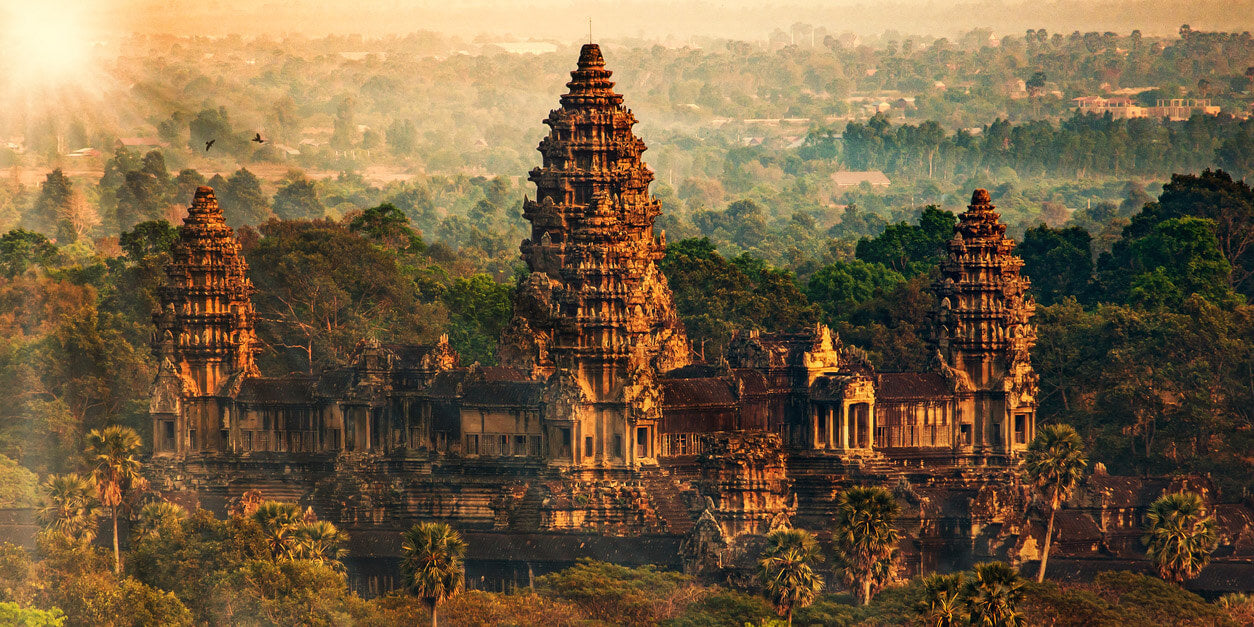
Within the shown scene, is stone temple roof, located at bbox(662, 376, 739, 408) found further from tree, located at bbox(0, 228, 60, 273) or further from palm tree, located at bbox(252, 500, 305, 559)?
tree, located at bbox(0, 228, 60, 273)

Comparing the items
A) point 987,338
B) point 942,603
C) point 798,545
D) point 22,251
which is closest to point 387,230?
point 22,251

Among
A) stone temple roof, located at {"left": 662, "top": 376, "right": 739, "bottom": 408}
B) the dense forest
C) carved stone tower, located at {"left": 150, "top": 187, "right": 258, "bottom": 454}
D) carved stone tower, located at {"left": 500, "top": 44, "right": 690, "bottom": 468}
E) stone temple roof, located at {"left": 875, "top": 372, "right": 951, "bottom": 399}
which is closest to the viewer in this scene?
the dense forest

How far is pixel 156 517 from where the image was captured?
109 metres

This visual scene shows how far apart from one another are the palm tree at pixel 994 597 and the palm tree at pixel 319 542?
78.2 feet

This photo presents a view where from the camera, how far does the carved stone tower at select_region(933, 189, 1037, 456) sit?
4843 inches

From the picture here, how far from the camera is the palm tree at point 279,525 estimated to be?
103438 mm

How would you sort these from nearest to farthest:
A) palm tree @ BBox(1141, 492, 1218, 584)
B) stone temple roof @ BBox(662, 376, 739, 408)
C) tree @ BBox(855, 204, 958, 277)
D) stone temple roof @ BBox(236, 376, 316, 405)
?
palm tree @ BBox(1141, 492, 1218, 584)
stone temple roof @ BBox(662, 376, 739, 408)
stone temple roof @ BBox(236, 376, 316, 405)
tree @ BBox(855, 204, 958, 277)

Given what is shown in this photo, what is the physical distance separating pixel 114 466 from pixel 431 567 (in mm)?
21051

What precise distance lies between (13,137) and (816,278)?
48095 mm

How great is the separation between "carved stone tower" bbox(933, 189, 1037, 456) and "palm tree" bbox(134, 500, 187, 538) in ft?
103

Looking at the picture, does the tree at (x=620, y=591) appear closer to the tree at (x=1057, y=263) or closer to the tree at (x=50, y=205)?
the tree at (x=50, y=205)

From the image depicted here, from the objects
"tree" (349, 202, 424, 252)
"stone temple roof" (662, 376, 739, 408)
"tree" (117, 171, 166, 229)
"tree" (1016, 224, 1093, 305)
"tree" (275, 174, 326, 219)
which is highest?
"tree" (275, 174, 326, 219)

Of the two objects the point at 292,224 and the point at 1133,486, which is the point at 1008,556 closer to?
the point at 1133,486

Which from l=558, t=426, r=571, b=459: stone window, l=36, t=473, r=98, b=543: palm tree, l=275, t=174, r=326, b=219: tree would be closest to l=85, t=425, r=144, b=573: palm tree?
l=36, t=473, r=98, b=543: palm tree
